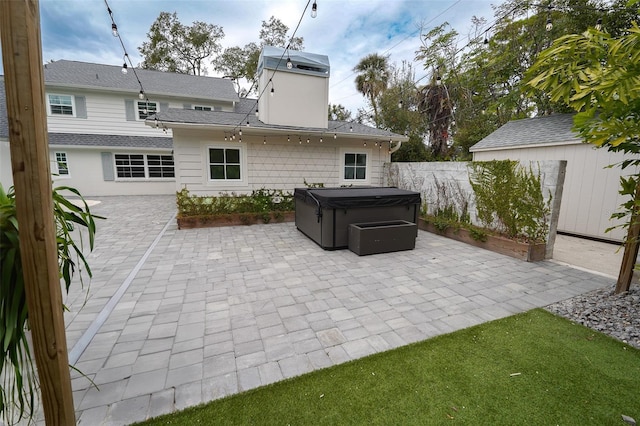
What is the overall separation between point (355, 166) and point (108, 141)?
11.1m

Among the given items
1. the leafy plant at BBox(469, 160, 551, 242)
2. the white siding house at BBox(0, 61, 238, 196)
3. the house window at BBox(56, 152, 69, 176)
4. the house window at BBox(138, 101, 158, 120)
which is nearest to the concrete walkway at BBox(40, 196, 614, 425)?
the leafy plant at BBox(469, 160, 551, 242)

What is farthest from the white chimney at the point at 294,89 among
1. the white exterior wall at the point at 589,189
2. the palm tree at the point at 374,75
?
the palm tree at the point at 374,75

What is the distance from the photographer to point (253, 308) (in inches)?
122

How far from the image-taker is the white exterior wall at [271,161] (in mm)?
7266

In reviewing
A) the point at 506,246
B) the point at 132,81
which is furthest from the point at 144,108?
the point at 506,246

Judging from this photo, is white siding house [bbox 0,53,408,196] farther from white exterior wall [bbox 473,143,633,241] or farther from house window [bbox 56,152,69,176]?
white exterior wall [bbox 473,143,633,241]

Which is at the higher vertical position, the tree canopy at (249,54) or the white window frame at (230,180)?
the tree canopy at (249,54)

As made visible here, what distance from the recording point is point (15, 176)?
0.98 m

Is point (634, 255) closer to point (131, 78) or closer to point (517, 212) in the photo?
point (517, 212)

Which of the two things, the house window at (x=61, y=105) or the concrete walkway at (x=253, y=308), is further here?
the house window at (x=61, y=105)

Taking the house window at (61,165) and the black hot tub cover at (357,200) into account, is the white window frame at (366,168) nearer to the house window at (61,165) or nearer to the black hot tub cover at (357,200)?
the black hot tub cover at (357,200)

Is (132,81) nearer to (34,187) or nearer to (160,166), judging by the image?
(160,166)

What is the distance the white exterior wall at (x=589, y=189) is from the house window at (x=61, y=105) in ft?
58.2

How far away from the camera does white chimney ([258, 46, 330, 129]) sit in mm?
8484
